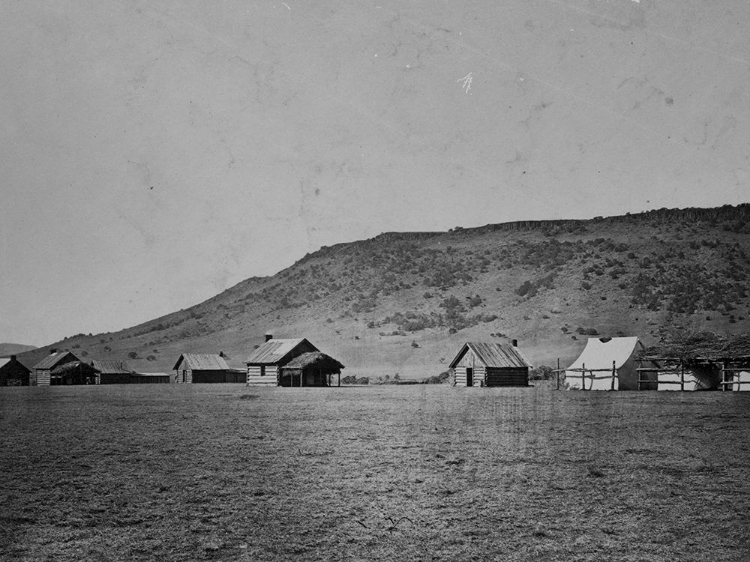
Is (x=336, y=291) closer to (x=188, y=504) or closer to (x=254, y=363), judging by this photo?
A: (x=254, y=363)

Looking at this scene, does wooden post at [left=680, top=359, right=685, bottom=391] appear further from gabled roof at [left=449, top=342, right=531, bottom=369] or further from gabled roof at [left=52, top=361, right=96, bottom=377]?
gabled roof at [left=52, top=361, right=96, bottom=377]

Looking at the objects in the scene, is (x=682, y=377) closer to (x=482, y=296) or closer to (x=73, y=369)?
(x=73, y=369)

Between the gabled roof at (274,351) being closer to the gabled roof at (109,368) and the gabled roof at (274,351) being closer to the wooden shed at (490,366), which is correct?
the wooden shed at (490,366)

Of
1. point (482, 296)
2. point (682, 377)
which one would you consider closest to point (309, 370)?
point (682, 377)

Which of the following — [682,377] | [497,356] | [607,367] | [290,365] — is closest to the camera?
[682,377]

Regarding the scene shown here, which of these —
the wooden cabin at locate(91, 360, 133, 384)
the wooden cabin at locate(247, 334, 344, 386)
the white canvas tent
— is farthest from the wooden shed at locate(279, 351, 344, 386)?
the wooden cabin at locate(91, 360, 133, 384)

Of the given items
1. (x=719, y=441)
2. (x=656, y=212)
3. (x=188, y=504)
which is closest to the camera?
(x=188, y=504)

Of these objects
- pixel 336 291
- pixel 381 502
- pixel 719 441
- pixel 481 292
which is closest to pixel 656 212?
pixel 481 292
